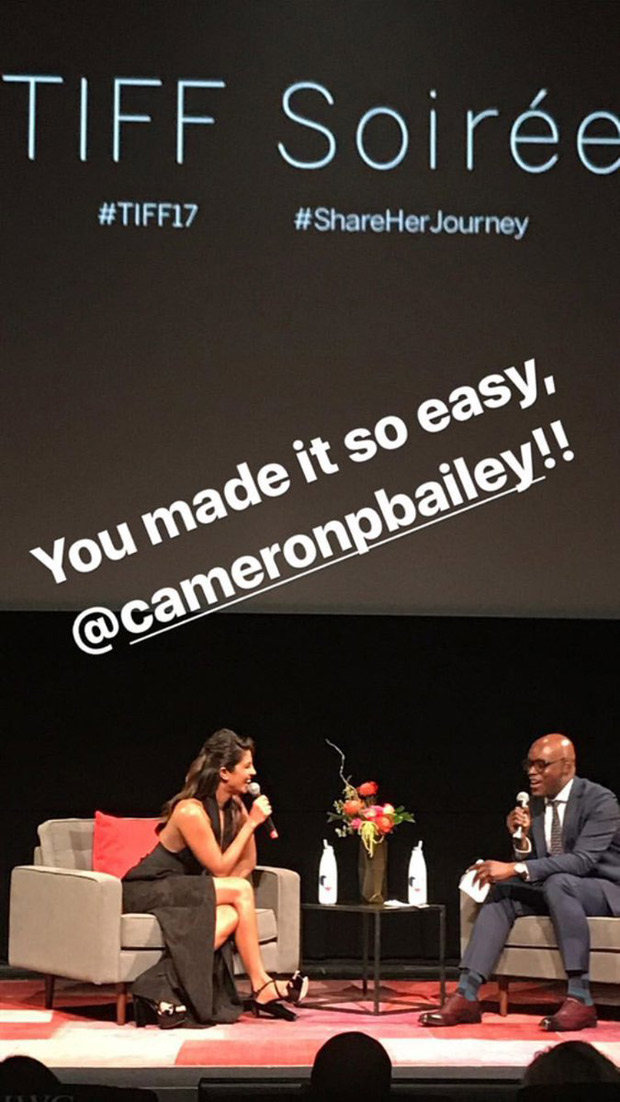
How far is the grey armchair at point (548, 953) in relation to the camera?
5969 mm

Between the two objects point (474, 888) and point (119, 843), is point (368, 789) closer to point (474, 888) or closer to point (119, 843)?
point (474, 888)

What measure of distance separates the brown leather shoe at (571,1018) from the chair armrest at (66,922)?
1501 mm

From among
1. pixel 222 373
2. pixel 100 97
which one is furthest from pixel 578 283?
pixel 100 97

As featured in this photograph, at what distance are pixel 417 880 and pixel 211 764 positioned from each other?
36.5 inches

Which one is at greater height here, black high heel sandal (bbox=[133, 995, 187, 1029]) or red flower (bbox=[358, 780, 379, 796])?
red flower (bbox=[358, 780, 379, 796])

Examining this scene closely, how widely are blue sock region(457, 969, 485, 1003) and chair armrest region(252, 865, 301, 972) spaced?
2.17ft

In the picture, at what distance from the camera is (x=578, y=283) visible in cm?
671

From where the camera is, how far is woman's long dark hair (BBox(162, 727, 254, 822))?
6.15m

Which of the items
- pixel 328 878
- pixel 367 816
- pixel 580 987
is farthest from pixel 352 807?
pixel 580 987

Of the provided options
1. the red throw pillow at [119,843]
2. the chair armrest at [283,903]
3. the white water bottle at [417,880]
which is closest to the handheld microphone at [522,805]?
the white water bottle at [417,880]

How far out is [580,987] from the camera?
19.3 feet

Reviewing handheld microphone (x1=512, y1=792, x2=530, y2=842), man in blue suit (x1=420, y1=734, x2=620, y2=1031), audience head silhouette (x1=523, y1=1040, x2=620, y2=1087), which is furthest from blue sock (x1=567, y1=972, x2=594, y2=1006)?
audience head silhouette (x1=523, y1=1040, x2=620, y2=1087)

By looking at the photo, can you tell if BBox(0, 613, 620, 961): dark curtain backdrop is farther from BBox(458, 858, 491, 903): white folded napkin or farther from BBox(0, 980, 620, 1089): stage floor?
BBox(458, 858, 491, 903): white folded napkin

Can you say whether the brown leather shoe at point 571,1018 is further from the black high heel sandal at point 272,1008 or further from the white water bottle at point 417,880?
the black high heel sandal at point 272,1008
